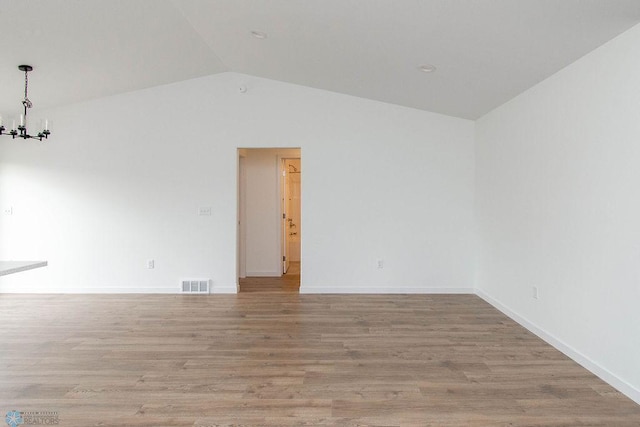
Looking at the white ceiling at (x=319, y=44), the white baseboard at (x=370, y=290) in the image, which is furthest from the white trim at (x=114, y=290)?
the white ceiling at (x=319, y=44)

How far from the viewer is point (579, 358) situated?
2924mm

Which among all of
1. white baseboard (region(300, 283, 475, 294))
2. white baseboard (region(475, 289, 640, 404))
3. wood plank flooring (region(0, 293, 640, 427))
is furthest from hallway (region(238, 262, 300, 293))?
white baseboard (region(475, 289, 640, 404))

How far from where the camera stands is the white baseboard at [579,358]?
2.42 metres

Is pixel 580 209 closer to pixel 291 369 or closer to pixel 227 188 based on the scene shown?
pixel 291 369

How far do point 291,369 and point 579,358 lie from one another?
226 cm

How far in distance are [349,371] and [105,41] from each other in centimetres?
384

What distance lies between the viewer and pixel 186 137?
521 centimetres

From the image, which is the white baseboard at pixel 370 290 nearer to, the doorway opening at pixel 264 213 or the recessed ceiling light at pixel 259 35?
Result: the doorway opening at pixel 264 213

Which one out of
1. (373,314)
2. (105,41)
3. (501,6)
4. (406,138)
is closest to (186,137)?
(105,41)

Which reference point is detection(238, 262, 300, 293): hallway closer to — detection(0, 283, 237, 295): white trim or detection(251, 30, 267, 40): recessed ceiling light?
detection(0, 283, 237, 295): white trim

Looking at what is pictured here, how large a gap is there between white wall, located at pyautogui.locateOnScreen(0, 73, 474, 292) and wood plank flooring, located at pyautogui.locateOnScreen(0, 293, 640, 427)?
82 cm

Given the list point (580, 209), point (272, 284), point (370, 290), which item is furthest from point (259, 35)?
point (272, 284)

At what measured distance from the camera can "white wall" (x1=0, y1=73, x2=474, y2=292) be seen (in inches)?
203

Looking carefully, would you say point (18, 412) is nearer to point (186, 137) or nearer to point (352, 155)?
point (186, 137)
